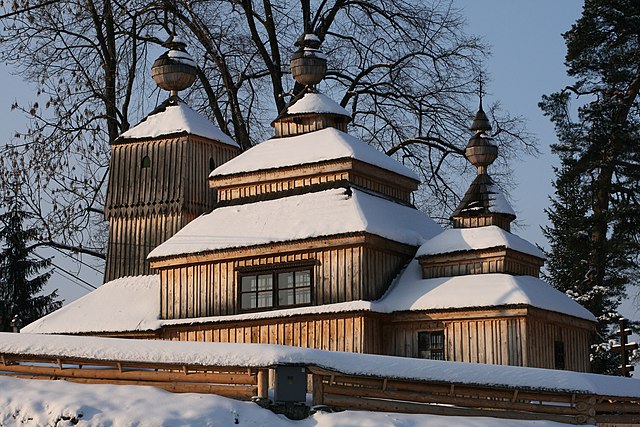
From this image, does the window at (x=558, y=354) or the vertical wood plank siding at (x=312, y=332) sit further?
the window at (x=558, y=354)

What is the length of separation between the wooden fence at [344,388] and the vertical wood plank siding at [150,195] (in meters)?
11.7

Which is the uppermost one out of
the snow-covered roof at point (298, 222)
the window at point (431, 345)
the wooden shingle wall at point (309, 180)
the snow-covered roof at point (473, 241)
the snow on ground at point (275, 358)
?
the wooden shingle wall at point (309, 180)

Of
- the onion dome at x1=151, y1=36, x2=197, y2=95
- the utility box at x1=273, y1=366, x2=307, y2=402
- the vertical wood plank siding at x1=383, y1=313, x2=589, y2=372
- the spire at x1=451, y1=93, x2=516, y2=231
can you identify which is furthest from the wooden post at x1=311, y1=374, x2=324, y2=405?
the onion dome at x1=151, y1=36, x2=197, y2=95

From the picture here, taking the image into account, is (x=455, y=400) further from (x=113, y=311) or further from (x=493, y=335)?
(x=113, y=311)

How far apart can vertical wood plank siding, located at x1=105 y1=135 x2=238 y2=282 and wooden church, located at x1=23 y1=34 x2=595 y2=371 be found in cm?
4

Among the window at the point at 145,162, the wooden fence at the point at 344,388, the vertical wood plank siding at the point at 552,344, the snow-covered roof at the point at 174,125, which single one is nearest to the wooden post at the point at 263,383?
the wooden fence at the point at 344,388

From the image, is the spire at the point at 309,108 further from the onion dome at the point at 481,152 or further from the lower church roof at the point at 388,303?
the lower church roof at the point at 388,303

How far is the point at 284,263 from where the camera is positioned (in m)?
29.6

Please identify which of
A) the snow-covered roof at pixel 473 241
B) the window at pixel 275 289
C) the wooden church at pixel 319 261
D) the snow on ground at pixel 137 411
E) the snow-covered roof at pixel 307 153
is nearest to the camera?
the snow on ground at pixel 137 411

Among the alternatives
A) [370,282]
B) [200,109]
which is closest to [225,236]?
[370,282]

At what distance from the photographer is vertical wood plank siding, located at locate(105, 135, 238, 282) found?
3438cm

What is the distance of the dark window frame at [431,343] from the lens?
1117 inches

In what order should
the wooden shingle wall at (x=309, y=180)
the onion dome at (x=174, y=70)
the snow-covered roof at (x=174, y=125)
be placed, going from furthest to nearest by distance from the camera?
the onion dome at (x=174, y=70) < the snow-covered roof at (x=174, y=125) < the wooden shingle wall at (x=309, y=180)

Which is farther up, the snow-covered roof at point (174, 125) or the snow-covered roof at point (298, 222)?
the snow-covered roof at point (174, 125)
